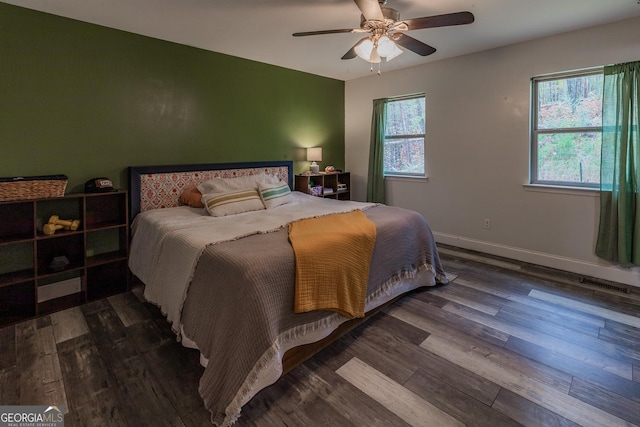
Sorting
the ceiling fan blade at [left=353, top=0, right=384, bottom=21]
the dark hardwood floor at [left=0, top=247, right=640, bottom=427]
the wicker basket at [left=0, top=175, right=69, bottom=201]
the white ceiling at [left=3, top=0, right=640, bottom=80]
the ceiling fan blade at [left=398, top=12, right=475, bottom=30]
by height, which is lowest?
the dark hardwood floor at [left=0, top=247, right=640, bottom=427]

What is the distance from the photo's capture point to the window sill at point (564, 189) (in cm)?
327

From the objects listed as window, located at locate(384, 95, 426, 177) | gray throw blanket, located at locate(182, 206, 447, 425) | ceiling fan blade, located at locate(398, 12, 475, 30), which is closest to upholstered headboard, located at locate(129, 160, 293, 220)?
gray throw blanket, located at locate(182, 206, 447, 425)

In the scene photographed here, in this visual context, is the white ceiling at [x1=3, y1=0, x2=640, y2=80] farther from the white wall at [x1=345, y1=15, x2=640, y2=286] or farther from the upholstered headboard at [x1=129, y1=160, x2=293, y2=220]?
the upholstered headboard at [x1=129, y1=160, x2=293, y2=220]

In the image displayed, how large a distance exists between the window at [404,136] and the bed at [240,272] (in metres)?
1.74

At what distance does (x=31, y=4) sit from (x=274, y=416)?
3.46 metres

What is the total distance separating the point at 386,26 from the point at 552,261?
120 inches

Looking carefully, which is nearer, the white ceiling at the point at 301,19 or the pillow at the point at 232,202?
the white ceiling at the point at 301,19

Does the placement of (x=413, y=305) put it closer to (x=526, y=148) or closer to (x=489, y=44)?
(x=526, y=148)

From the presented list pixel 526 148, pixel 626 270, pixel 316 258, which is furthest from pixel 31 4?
pixel 626 270

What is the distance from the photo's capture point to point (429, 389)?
179 centimetres

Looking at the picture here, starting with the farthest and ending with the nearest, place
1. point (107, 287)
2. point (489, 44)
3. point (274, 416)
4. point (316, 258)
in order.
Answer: point (489, 44) → point (107, 287) → point (316, 258) → point (274, 416)

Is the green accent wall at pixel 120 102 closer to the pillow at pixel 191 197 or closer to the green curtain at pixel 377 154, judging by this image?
the pillow at pixel 191 197

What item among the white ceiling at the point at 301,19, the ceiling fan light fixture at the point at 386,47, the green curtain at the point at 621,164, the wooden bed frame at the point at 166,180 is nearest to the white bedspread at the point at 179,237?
the wooden bed frame at the point at 166,180

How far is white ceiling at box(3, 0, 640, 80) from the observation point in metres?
2.61
